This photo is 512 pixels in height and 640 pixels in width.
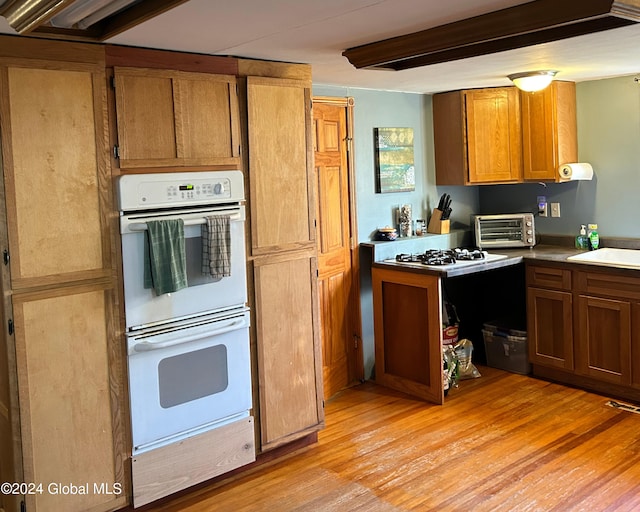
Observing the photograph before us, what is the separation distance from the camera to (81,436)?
2.77 metres

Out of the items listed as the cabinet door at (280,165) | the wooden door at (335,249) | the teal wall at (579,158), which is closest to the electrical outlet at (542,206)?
the teal wall at (579,158)

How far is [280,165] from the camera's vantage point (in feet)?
11.0

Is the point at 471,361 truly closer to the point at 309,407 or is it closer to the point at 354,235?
the point at 354,235

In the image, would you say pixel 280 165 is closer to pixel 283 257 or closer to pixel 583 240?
pixel 283 257

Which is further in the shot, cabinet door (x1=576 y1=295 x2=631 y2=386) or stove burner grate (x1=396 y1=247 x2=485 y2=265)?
stove burner grate (x1=396 y1=247 x2=485 y2=265)

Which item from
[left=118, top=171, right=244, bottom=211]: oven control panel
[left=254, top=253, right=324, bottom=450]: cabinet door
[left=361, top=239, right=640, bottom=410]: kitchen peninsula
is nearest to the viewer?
[left=118, top=171, right=244, bottom=211]: oven control panel

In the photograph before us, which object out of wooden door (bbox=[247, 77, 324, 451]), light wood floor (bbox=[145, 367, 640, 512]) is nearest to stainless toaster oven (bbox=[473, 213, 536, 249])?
light wood floor (bbox=[145, 367, 640, 512])

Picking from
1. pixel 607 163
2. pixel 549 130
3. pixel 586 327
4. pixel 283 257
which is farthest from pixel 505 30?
pixel 607 163

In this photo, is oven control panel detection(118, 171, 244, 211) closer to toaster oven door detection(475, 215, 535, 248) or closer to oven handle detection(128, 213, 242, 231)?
oven handle detection(128, 213, 242, 231)

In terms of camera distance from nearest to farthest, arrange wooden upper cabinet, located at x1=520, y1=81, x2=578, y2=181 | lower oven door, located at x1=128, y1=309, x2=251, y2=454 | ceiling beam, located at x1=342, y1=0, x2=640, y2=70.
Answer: ceiling beam, located at x1=342, y1=0, x2=640, y2=70
lower oven door, located at x1=128, y1=309, x2=251, y2=454
wooden upper cabinet, located at x1=520, y1=81, x2=578, y2=181

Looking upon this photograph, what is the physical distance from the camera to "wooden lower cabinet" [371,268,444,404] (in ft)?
13.4

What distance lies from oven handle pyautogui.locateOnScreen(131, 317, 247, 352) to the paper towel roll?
2.63 meters

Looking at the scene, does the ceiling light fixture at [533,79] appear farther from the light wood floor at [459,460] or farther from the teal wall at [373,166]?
the light wood floor at [459,460]

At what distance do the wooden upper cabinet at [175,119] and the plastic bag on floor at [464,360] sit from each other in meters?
2.25
